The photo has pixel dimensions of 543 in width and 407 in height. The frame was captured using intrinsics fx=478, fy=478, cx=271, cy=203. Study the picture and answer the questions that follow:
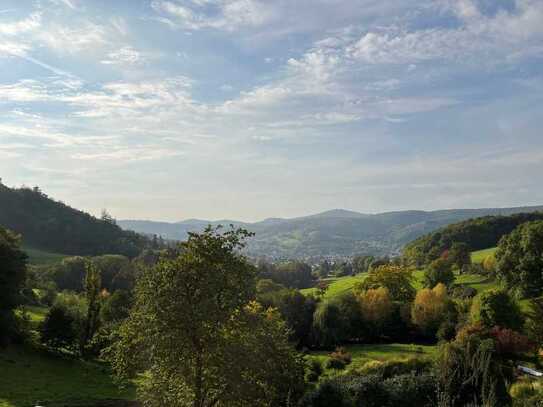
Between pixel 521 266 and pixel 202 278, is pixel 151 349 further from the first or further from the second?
pixel 521 266

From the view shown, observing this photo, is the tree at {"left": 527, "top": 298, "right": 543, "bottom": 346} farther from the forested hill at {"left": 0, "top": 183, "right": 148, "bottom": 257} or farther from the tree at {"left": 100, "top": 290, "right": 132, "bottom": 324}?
the forested hill at {"left": 0, "top": 183, "right": 148, "bottom": 257}

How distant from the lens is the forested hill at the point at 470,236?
515ft

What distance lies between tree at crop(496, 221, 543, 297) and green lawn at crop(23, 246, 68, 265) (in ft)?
423

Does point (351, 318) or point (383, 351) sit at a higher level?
point (351, 318)

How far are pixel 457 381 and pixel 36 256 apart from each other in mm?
159508

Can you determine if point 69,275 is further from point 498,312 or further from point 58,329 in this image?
point 498,312

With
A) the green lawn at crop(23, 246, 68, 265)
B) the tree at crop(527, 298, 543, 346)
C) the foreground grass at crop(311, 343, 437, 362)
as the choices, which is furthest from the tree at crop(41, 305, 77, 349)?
the green lawn at crop(23, 246, 68, 265)

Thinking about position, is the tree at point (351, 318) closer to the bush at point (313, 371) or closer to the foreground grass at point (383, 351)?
the foreground grass at point (383, 351)

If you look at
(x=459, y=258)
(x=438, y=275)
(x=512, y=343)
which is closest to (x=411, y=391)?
(x=512, y=343)

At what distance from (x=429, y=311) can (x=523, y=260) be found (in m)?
18.9

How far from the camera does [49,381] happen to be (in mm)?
41656

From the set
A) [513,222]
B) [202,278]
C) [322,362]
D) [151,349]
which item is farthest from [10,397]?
[513,222]

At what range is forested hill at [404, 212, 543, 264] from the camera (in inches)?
6176

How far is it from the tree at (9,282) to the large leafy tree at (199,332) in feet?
98.9
